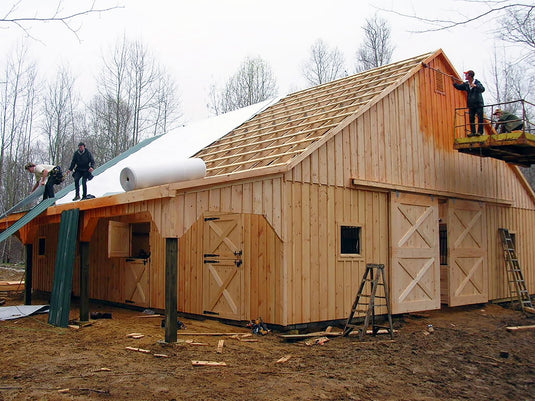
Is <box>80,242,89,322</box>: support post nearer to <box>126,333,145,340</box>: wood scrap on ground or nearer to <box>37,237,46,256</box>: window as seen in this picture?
<box>126,333,145,340</box>: wood scrap on ground

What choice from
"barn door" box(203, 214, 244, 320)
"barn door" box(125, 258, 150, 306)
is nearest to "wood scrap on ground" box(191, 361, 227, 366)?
"barn door" box(203, 214, 244, 320)

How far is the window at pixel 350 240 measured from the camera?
10.1m

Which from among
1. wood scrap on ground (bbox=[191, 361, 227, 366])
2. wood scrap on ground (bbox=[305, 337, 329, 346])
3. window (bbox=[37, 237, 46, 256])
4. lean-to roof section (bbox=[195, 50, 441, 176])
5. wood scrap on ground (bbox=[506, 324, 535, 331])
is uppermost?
lean-to roof section (bbox=[195, 50, 441, 176])

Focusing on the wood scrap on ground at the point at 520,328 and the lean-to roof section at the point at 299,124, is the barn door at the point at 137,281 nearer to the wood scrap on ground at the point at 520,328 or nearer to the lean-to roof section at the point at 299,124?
the lean-to roof section at the point at 299,124

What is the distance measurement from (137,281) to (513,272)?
388 inches

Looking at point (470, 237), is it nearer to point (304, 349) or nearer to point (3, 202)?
point (304, 349)

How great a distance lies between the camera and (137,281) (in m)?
12.7

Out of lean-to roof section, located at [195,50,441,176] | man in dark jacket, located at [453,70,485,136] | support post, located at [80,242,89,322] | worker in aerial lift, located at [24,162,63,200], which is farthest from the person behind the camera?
worker in aerial lift, located at [24,162,63,200]

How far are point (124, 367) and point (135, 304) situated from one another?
6.41 meters

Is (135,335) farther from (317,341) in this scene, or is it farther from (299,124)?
(299,124)

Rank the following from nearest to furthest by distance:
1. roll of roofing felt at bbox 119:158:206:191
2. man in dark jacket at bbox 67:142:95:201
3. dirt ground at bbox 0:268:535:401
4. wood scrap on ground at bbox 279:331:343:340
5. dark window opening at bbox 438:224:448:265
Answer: dirt ground at bbox 0:268:535:401 < wood scrap on ground at bbox 279:331:343:340 < roll of roofing felt at bbox 119:158:206:191 < man in dark jacket at bbox 67:142:95:201 < dark window opening at bbox 438:224:448:265

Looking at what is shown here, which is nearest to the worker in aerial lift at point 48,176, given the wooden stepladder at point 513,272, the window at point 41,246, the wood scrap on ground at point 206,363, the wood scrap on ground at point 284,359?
the window at point 41,246

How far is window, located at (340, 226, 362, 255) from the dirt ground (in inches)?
67.6

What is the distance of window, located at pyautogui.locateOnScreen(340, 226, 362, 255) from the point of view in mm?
10125
